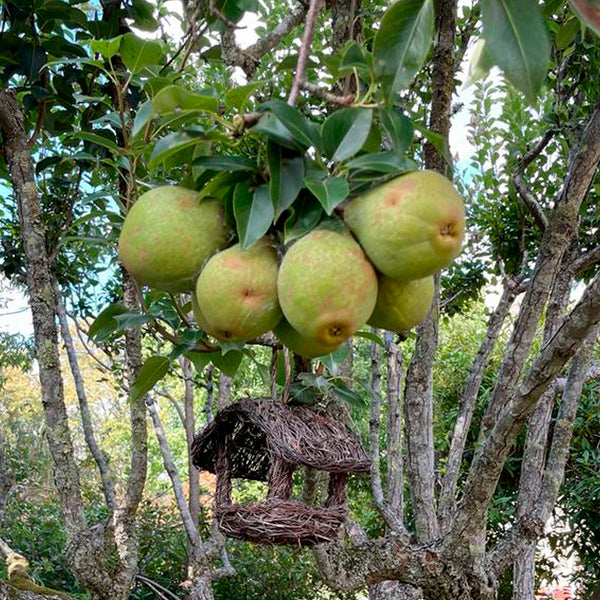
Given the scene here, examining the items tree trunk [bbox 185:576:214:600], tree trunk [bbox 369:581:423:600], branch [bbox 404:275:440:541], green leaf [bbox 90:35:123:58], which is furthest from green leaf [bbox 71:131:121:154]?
tree trunk [bbox 185:576:214:600]

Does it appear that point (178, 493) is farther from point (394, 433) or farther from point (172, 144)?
point (172, 144)

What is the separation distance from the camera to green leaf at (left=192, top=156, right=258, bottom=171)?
64cm

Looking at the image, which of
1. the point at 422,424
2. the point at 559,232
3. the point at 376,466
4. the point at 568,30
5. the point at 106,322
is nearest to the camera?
the point at 568,30

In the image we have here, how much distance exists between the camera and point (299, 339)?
65cm

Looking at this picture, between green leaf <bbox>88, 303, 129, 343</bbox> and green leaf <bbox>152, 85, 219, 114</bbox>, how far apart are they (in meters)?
0.65

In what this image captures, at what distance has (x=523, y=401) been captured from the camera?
4.41ft

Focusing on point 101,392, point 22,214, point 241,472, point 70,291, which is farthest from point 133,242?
point 101,392

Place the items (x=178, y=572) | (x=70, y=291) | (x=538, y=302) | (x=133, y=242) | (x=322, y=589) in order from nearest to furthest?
(x=133, y=242)
(x=538, y=302)
(x=70, y=291)
(x=178, y=572)
(x=322, y=589)

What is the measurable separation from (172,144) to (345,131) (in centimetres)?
16

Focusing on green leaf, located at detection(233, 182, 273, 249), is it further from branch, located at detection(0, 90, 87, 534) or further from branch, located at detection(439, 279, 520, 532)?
branch, located at detection(439, 279, 520, 532)

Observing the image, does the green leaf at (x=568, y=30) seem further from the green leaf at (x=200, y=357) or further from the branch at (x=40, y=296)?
the branch at (x=40, y=296)

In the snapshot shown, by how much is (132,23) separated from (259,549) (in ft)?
A: 10.6

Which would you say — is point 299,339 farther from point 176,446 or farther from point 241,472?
point 176,446

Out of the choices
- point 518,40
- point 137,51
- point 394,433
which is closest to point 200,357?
point 137,51
